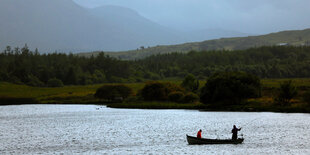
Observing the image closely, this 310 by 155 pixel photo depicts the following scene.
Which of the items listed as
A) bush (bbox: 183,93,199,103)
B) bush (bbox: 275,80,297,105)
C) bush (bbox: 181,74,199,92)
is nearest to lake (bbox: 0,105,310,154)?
bush (bbox: 275,80,297,105)

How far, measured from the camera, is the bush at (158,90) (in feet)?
561

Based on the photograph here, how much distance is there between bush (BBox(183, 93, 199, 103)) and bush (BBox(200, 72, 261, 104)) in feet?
52.7

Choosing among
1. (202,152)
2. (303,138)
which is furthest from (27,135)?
(303,138)

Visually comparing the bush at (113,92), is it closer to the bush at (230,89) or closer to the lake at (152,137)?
the bush at (230,89)

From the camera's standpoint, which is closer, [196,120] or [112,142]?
[112,142]

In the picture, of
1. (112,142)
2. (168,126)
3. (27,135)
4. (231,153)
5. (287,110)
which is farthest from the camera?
(287,110)

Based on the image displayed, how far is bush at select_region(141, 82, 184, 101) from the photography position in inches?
6737

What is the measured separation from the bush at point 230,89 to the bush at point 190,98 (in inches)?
633

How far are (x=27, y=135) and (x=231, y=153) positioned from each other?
42880 mm

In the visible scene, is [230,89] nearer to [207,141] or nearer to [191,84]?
[191,84]

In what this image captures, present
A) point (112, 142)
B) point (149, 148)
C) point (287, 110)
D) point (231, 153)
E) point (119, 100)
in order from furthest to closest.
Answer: point (119, 100) < point (287, 110) < point (112, 142) < point (149, 148) < point (231, 153)

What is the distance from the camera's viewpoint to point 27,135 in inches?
3226

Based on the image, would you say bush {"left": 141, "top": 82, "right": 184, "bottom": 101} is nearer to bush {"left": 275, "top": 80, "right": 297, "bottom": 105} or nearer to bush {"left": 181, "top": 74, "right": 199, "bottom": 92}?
bush {"left": 181, "top": 74, "right": 199, "bottom": 92}

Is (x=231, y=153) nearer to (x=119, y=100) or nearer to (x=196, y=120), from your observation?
(x=196, y=120)
